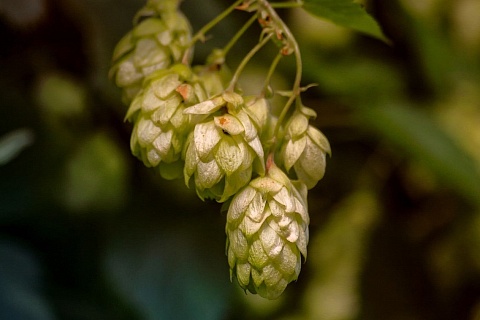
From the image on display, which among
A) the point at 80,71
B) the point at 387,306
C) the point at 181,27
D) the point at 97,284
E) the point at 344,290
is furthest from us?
the point at 387,306

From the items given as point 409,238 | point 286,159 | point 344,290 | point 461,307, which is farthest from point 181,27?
point 461,307

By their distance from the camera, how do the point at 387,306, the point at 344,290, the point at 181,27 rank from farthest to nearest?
the point at 387,306 → the point at 344,290 → the point at 181,27

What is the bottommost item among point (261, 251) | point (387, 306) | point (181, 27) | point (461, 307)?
point (461, 307)

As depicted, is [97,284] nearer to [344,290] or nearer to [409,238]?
[344,290]

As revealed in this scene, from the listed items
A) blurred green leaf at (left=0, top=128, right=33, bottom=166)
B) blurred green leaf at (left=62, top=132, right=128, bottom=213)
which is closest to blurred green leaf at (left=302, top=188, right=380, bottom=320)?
blurred green leaf at (left=62, top=132, right=128, bottom=213)

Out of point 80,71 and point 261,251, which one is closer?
point 261,251

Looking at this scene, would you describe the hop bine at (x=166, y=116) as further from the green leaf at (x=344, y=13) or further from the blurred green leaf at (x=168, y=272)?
the blurred green leaf at (x=168, y=272)

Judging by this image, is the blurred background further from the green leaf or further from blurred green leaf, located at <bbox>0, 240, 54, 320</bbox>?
the green leaf

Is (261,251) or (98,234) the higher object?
(261,251)
